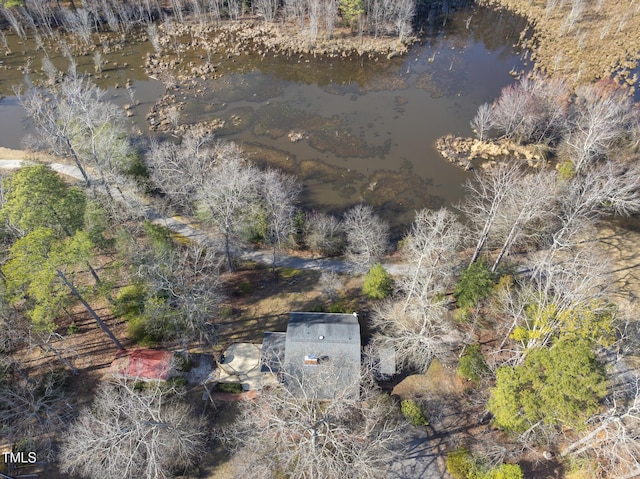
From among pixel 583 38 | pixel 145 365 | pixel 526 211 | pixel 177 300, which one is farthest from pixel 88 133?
pixel 583 38

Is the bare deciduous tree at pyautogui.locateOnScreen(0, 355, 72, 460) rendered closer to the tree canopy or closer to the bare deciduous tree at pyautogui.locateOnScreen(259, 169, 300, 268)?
the tree canopy

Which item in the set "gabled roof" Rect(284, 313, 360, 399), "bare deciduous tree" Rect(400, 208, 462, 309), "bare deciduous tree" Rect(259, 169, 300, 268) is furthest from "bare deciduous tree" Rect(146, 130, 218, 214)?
"bare deciduous tree" Rect(400, 208, 462, 309)

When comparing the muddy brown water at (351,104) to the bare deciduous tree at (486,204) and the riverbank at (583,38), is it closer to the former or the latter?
the bare deciduous tree at (486,204)

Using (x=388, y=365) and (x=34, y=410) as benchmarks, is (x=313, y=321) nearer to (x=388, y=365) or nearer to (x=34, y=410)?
(x=388, y=365)

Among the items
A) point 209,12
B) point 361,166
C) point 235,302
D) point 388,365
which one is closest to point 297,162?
point 361,166

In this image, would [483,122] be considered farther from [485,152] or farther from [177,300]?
[177,300]

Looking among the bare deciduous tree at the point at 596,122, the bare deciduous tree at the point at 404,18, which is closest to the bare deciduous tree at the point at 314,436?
the bare deciduous tree at the point at 596,122
